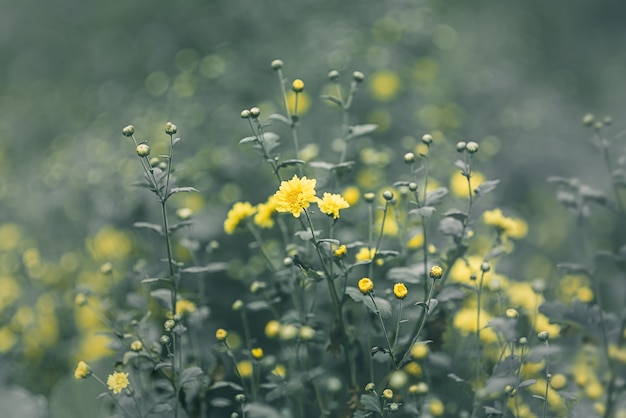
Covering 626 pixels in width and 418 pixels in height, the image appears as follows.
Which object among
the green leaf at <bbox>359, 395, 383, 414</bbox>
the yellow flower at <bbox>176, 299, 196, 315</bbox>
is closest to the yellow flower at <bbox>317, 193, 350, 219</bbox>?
the green leaf at <bbox>359, 395, 383, 414</bbox>

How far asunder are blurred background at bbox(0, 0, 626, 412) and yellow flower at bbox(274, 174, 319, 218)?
86 cm

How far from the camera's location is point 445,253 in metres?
1.91

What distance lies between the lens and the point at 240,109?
3.49 meters

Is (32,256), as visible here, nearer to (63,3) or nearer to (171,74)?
(171,74)

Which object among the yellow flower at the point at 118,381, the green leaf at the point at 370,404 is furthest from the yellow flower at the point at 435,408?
the yellow flower at the point at 118,381

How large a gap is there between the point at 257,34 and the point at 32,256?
1896mm

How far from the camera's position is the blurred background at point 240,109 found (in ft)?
9.75

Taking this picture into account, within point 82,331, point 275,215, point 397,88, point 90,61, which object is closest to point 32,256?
point 82,331

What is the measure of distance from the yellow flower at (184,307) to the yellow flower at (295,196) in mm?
515

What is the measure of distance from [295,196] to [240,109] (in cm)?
194

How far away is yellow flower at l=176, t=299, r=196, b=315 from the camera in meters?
1.97

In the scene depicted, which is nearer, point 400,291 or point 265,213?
point 400,291

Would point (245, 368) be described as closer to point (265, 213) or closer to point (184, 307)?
point (184, 307)

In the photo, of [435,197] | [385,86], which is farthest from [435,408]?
[385,86]
